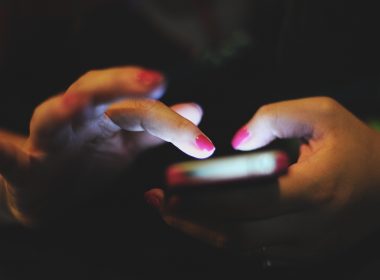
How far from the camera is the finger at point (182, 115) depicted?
23.2 inches

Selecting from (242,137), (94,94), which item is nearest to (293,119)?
(242,137)

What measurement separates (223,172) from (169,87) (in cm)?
52

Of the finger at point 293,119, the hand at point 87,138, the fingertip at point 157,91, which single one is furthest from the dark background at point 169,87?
the fingertip at point 157,91

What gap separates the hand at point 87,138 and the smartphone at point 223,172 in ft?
0.26

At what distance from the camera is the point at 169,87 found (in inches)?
36.0

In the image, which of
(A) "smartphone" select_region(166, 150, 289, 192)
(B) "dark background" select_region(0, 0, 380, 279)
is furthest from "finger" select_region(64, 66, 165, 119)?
(B) "dark background" select_region(0, 0, 380, 279)

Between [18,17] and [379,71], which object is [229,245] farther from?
[18,17]

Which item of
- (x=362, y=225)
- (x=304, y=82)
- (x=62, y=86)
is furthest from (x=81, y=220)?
(x=304, y=82)

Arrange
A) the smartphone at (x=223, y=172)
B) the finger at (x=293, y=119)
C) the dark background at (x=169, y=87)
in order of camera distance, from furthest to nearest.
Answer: the dark background at (x=169, y=87) < the finger at (x=293, y=119) < the smartphone at (x=223, y=172)

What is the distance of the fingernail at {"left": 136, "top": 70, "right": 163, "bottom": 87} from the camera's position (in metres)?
0.46

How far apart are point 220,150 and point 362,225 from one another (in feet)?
1.01

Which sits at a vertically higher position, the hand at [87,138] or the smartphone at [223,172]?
the hand at [87,138]

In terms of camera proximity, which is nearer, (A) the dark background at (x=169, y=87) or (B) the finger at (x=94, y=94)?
(B) the finger at (x=94, y=94)

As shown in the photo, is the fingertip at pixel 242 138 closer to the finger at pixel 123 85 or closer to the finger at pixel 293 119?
the finger at pixel 293 119
